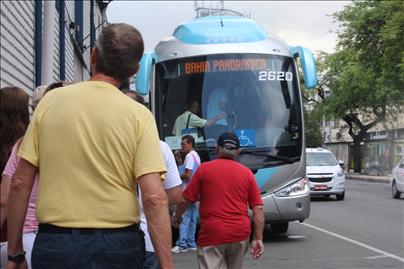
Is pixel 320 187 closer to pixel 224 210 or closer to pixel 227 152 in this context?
pixel 227 152

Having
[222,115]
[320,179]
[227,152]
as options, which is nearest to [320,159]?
[320,179]

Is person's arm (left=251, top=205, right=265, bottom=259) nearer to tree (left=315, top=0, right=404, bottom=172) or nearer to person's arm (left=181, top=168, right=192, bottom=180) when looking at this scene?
person's arm (left=181, top=168, right=192, bottom=180)

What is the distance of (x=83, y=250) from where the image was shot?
2953 millimetres

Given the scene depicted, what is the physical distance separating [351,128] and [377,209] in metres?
40.0

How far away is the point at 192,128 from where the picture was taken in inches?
434

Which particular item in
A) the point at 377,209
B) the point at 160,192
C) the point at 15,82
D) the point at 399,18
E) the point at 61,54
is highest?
the point at 399,18

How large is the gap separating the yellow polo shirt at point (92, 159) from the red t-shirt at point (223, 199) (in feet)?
8.15

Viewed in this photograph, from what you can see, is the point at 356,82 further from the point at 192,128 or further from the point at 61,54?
the point at 192,128

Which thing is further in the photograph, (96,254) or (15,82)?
(15,82)

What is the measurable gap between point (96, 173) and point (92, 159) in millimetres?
67

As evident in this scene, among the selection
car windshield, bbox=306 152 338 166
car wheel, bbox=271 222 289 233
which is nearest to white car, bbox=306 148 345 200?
car windshield, bbox=306 152 338 166

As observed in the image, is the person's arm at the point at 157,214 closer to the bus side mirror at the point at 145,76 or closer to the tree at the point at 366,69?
the bus side mirror at the point at 145,76

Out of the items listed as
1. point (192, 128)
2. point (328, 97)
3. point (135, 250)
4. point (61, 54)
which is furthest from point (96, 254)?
point (328, 97)

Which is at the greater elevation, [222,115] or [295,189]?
[222,115]
